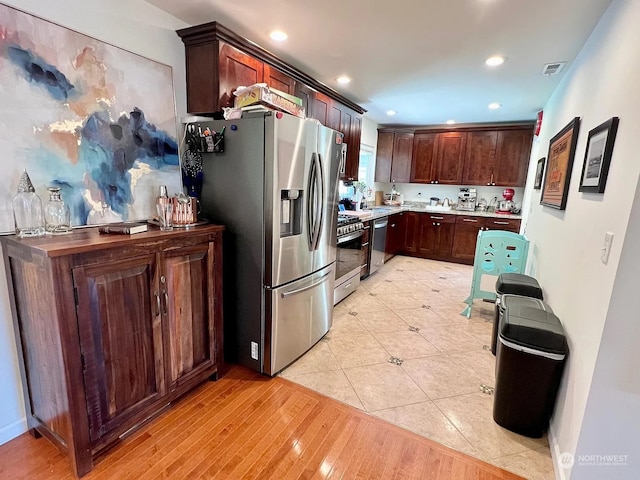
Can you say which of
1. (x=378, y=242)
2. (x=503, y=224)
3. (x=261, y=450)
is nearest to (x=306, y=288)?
(x=261, y=450)

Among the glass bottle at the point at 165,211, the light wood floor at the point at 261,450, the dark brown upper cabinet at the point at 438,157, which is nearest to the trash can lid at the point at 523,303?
the light wood floor at the point at 261,450

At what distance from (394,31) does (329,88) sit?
134cm

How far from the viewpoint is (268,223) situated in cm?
205

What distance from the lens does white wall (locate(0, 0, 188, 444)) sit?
5.24 ft

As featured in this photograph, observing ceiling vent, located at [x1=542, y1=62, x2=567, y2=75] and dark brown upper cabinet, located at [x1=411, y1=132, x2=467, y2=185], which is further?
dark brown upper cabinet, located at [x1=411, y1=132, x2=467, y2=185]

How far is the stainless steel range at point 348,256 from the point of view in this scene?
134 inches

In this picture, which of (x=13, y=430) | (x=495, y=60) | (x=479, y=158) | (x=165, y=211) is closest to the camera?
(x=13, y=430)

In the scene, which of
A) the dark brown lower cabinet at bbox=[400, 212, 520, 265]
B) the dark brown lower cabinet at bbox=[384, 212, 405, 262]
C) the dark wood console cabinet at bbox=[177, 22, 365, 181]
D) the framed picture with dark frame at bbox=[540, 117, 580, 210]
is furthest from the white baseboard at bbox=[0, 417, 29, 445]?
the dark brown lower cabinet at bbox=[400, 212, 520, 265]

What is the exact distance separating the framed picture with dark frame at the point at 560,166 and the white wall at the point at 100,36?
2.84m

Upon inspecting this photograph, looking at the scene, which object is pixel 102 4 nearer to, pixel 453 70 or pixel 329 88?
pixel 329 88

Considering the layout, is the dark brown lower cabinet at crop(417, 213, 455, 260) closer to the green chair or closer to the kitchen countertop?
the kitchen countertop

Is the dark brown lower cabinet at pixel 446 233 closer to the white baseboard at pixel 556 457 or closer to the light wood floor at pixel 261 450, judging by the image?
the white baseboard at pixel 556 457

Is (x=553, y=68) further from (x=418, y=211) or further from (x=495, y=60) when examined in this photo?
(x=418, y=211)

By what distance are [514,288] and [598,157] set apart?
1.29 metres
